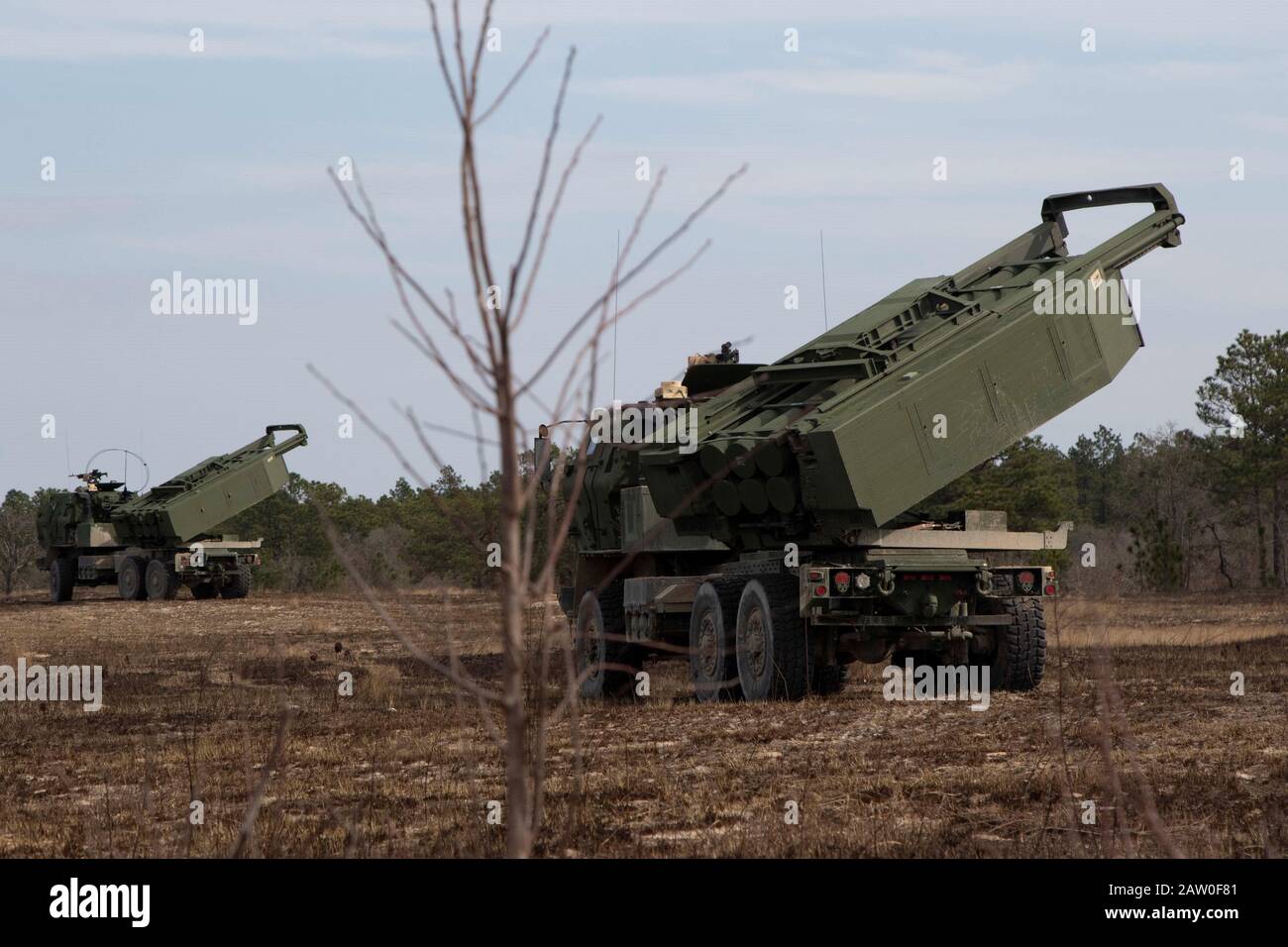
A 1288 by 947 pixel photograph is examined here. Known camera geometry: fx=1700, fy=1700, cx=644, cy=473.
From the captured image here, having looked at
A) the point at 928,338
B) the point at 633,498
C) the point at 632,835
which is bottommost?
the point at 632,835

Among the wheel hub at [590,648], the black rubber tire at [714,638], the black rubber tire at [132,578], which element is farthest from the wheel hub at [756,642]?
the black rubber tire at [132,578]

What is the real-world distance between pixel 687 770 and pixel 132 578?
32438mm

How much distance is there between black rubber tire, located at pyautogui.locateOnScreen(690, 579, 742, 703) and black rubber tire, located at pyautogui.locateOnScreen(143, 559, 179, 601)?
26.1 metres

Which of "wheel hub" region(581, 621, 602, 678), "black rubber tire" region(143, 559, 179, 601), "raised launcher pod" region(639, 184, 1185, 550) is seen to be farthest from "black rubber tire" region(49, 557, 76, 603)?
"raised launcher pod" region(639, 184, 1185, 550)

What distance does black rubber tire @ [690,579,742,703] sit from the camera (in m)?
14.0

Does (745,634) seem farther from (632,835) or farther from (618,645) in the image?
(632,835)

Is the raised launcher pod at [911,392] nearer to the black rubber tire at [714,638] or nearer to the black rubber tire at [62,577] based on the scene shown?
the black rubber tire at [714,638]

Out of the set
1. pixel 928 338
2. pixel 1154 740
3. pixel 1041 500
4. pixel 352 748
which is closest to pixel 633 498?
pixel 928 338

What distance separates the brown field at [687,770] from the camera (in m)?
7.08

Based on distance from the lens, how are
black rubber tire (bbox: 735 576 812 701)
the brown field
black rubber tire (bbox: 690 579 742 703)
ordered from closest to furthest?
the brown field
black rubber tire (bbox: 735 576 812 701)
black rubber tire (bbox: 690 579 742 703)

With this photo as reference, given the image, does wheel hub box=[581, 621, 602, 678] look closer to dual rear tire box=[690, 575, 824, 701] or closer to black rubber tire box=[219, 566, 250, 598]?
dual rear tire box=[690, 575, 824, 701]

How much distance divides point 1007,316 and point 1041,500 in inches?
1789

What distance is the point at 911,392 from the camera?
12914mm

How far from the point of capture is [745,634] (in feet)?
45.5
